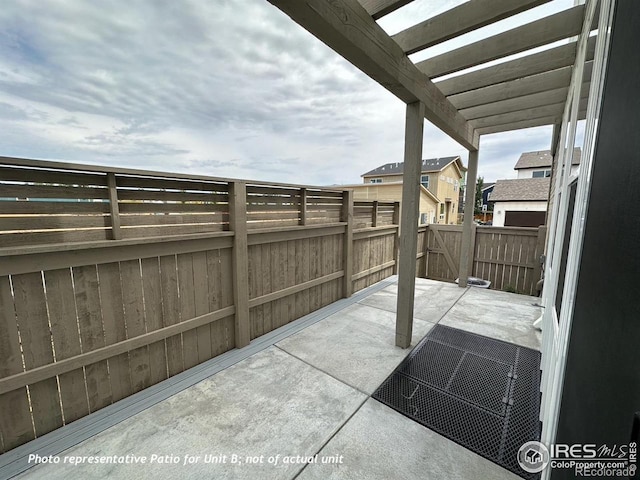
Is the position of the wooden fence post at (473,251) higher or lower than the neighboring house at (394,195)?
lower

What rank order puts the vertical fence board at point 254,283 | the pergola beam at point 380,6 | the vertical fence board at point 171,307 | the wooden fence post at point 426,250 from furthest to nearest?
the wooden fence post at point 426,250 < the vertical fence board at point 254,283 < the vertical fence board at point 171,307 < the pergola beam at point 380,6

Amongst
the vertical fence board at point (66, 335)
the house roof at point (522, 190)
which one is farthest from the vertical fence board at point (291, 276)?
the house roof at point (522, 190)

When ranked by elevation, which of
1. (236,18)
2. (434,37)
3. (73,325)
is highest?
(236,18)

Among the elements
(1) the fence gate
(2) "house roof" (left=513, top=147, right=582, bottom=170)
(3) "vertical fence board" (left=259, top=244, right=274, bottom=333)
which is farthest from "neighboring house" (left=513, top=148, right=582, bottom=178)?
(3) "vertical fence board" (left=259, top=244, right=274, bottom=333)

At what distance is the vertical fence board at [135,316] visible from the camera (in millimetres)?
1976

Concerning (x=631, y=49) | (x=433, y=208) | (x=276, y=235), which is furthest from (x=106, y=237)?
(x=433, y=208)

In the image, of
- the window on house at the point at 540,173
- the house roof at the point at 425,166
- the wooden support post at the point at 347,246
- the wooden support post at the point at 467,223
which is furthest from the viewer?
the house roof at the point at 425,166

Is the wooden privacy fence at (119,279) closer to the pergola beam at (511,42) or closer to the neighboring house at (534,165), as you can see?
the pergola beam at (511,42)

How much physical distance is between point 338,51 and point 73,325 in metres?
2.56

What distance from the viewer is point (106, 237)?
1.87 m

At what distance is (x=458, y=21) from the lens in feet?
5.96

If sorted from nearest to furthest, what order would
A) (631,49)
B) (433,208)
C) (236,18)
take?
(631,49) < (236,18) < (433,208)

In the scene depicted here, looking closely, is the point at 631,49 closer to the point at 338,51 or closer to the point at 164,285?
the point at 338,51

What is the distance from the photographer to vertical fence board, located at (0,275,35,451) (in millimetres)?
1521
